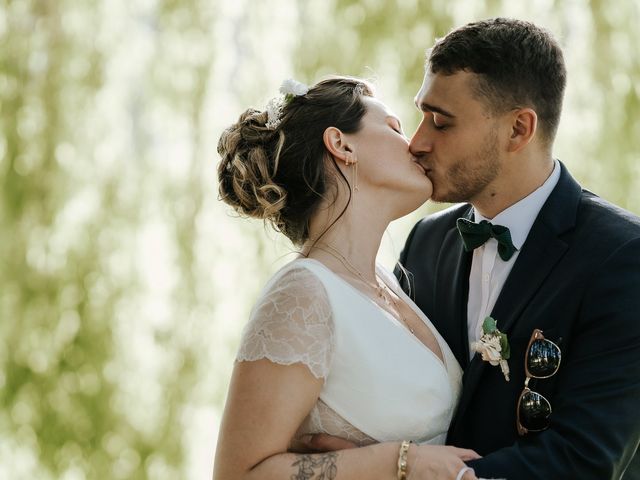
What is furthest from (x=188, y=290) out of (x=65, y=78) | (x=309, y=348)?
(x=309, y=348)

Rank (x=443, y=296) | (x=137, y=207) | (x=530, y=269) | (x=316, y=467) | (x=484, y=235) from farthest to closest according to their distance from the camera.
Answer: (x=137, y=207) < (x=443, y=296) < (x=484, y=235) < (x=530, y=269) < (x=316, y=467)

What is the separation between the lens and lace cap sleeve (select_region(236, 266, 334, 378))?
2.15m

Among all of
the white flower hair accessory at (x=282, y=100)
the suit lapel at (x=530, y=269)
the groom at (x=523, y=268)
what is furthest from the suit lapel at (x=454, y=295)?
the white flower hair accessory at (x=282, y=100)

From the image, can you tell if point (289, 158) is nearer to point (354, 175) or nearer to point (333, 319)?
point (354, 175)

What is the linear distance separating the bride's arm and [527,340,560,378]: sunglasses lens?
0.97ft

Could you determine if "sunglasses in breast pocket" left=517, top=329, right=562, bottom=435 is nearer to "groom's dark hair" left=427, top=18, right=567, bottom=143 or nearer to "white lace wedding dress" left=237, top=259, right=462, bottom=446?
"white lace wedding dress" left=237, top=259, right=462, bottom=446

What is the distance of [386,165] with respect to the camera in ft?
8.16

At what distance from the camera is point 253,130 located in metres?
2.51

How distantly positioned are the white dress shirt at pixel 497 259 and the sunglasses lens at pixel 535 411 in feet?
1.02

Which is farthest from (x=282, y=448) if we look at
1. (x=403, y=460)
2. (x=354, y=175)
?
(x=354, y=175)

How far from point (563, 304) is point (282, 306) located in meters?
0.71

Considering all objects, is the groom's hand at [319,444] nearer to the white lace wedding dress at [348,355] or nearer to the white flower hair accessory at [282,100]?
the white lace wedding dress at [348,355]

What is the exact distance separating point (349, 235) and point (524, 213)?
19.8 inches

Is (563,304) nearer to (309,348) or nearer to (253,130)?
(309,348)
